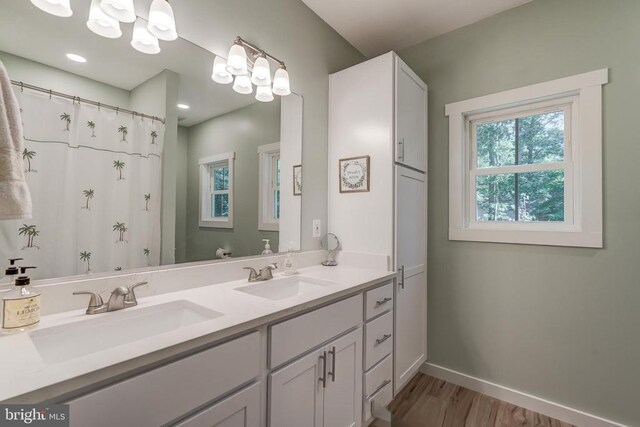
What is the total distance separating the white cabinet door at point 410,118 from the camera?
1854 millimetres

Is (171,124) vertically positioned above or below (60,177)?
above

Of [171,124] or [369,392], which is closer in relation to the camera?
[171,124]

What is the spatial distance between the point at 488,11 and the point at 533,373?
8.14 ft

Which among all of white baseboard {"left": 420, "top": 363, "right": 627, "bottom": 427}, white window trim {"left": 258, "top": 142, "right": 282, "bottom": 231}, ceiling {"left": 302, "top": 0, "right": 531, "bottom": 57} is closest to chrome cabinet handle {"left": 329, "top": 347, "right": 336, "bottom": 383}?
white window trim {"left": 258, "top": 142, "right": 282, "bottom": 231}

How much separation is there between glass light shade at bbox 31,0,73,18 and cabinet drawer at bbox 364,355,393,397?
1992mm

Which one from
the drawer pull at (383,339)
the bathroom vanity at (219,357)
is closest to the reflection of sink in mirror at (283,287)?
the bathroom vanity at (219,357)

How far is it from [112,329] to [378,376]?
4.41 feet

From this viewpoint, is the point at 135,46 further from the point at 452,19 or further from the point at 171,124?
the point at 452,19

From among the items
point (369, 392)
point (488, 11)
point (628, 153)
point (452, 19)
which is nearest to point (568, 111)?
point (628, 153)

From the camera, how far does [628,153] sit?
1.58 m

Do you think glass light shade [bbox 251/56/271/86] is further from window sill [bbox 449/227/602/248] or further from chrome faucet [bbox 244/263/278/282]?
window sill [bbox 449/227/602/248]

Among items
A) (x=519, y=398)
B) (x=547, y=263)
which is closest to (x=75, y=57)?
(x=547, y=263)

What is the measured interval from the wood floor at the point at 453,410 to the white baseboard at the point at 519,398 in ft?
0.10

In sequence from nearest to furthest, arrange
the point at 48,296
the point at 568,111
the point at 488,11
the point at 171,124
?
the point at 48,296, the point at 171,124, the point at 568,111, the point at 488,11
